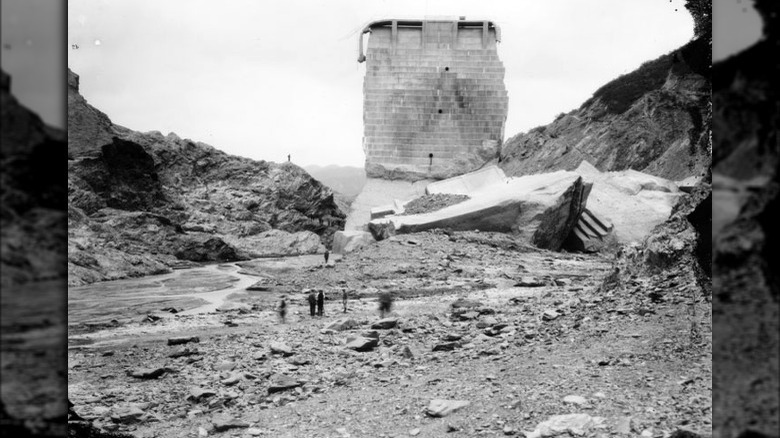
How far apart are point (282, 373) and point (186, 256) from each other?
14.8 metres

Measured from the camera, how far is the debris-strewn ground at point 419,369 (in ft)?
13.8

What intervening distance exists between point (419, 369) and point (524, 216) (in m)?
11.3

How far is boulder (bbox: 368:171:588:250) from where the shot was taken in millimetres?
16203

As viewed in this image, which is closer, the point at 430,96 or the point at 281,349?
the point at 281,349

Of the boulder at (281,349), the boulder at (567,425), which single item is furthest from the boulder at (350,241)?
the boulder at (567,425)

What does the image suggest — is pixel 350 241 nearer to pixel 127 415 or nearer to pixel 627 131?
pixel 127 415

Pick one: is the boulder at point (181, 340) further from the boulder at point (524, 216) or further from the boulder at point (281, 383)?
the boulder at point (524, 216)

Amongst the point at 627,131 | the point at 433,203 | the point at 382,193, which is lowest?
the point at 433,203

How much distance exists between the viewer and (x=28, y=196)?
4.08 feet

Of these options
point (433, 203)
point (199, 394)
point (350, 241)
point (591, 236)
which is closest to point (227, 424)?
point (199, 394)

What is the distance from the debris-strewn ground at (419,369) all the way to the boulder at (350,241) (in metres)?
9.05

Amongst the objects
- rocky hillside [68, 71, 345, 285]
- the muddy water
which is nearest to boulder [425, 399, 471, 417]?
the muddy water

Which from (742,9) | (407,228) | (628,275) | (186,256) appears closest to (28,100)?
(742,9)

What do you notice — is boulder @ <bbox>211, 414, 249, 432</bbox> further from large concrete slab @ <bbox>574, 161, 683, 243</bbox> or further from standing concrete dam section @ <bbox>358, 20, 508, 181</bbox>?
standing concrete dam section @ <bbox>358, 20, 508, 181</bbox>
